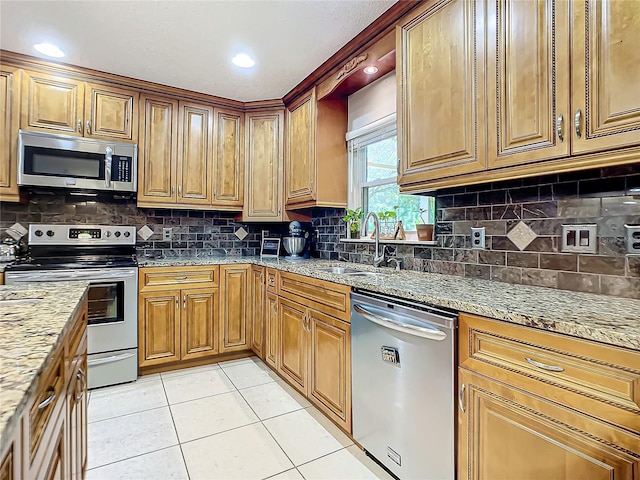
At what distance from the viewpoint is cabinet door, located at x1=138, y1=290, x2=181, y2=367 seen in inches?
104

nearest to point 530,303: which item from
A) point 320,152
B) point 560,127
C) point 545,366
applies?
point 545,366

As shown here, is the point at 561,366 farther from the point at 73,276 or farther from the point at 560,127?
the point at 73,276

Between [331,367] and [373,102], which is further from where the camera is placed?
[373,102]

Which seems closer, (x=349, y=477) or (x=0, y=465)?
(x=0, y=465)

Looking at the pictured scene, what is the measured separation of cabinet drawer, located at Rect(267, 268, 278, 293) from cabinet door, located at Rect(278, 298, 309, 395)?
0.39 ft

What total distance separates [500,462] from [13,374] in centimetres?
129

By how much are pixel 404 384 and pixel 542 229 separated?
93 centimetres

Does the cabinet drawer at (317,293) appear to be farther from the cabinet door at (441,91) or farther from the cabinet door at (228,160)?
the cabinet door at (228,160)

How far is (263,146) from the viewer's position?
3299 mm

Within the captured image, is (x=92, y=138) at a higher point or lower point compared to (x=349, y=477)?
higher

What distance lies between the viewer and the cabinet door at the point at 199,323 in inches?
110

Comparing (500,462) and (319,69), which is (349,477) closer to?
(500,462)

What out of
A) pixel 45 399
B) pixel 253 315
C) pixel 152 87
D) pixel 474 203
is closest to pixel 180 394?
pixel 253 315

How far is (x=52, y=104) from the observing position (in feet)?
8.50
